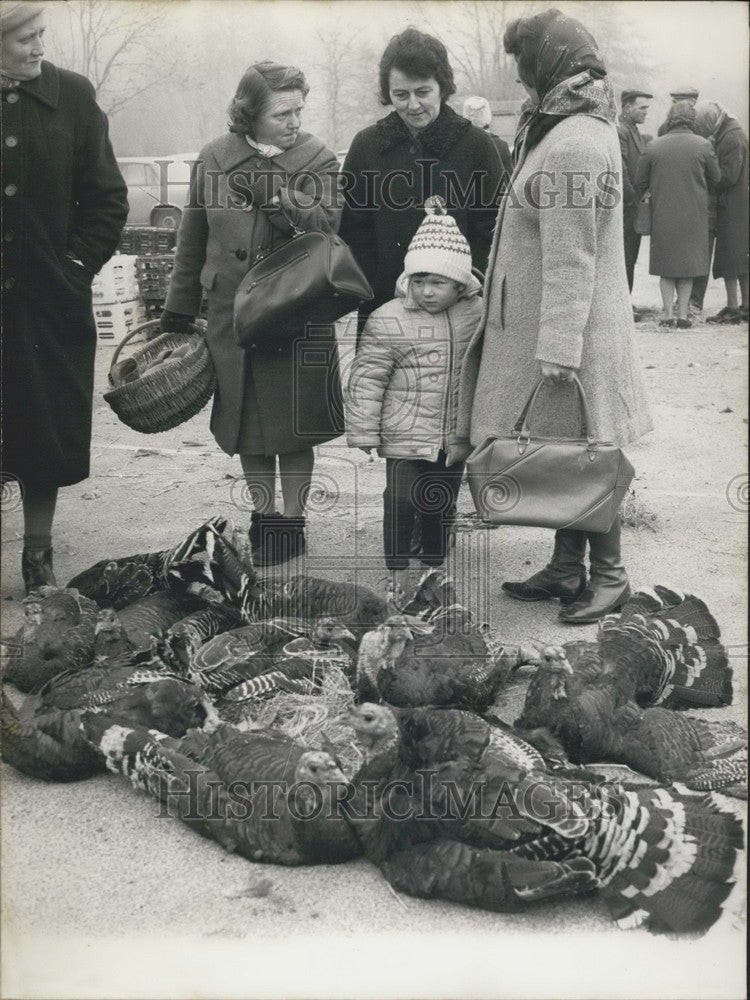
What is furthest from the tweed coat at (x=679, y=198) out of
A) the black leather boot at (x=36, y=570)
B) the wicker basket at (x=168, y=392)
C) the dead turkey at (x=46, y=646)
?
the dead turkey at (x=46, y=646)

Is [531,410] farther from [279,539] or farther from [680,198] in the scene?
[680,198]

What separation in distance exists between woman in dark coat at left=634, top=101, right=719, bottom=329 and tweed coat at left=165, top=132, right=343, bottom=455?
7532 mm

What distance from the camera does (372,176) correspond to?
14.4 ft

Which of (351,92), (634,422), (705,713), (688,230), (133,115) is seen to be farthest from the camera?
(688,230)

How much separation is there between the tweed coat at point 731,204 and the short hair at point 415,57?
26.9ft

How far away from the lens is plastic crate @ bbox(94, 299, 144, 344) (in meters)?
9.63

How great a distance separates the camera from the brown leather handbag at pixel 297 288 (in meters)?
4.15

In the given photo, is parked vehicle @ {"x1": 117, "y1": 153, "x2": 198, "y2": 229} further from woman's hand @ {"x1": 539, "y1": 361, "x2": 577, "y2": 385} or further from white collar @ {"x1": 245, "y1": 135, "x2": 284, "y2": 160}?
woman's hand @ {"x1": 539, "y1": 361, "x2": 577, "y2": 385}

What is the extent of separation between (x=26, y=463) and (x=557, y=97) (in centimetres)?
254

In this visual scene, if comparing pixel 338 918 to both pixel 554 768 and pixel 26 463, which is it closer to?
pixel 554 768

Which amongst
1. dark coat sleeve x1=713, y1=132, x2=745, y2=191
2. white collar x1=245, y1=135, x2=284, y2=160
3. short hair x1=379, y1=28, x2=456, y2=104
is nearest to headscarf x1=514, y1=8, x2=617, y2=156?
short hair x1=379, y1=28, x2=456, y2=104

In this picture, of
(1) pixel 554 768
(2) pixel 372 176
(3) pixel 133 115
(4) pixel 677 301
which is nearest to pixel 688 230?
(4) pixel 677 301

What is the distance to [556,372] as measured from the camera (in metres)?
3.78
